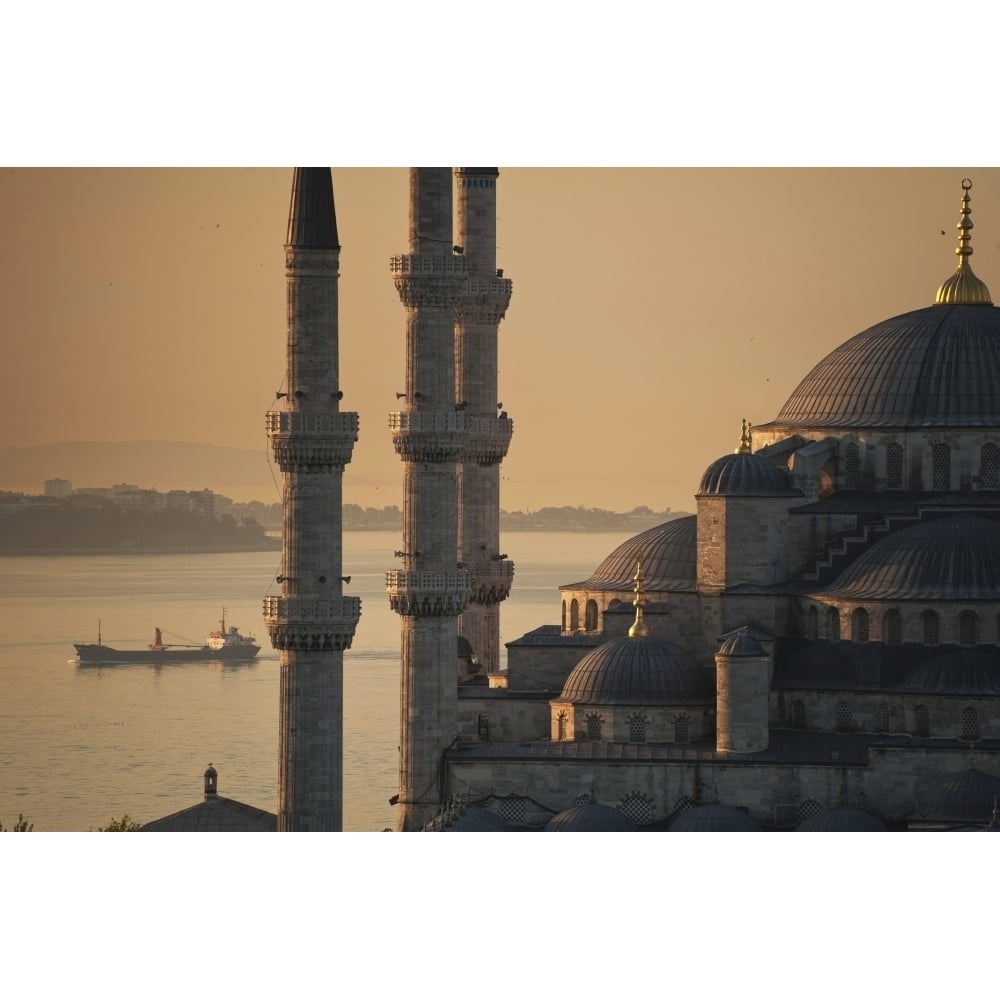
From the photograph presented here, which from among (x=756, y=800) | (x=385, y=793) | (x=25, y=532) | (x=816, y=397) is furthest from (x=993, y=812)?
(x=25, y=532)

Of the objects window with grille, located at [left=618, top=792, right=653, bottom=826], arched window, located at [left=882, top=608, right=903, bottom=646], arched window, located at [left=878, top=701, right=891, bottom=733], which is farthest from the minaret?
arched window, located at [left=882, top=608, right=903, bottom=646]

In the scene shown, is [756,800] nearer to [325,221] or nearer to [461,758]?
[461,758]

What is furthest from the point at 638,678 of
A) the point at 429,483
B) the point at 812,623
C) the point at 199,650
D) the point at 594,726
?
the point at 199,650

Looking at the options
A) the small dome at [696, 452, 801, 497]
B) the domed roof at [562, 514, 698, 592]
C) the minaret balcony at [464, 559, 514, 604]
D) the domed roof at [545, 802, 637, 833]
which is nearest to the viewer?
the domed roof at [545, 802, 637, 833]

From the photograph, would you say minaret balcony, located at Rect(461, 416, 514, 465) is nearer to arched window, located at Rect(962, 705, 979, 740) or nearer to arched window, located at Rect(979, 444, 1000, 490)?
arched window, located at Rect(979, 444, 1000, 490)

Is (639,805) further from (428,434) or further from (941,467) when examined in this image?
(941,467)
